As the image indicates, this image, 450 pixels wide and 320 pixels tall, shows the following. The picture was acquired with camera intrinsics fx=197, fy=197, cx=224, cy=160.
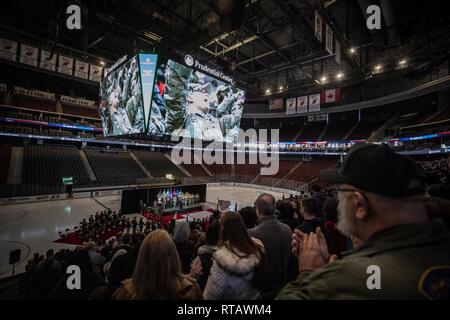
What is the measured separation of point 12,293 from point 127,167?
20047 mm

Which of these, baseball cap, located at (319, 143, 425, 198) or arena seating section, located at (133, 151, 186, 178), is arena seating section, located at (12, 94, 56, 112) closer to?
arena seating section, located at (133, 151, 186, 178)

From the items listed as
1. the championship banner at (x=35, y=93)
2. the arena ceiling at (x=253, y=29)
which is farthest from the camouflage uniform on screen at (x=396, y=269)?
the championship banner at (x=35, y=93)

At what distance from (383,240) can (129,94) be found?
10.6 m

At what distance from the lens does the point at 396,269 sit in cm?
80

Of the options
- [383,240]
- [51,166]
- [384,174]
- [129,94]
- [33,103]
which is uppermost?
[33,103]

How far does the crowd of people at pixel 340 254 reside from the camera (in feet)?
2.59

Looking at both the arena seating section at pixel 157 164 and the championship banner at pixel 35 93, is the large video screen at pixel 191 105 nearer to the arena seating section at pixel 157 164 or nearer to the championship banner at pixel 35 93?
the arena seating section at pixel 157 164

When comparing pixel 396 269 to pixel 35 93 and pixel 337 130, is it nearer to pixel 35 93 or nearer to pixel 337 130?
pixel 35 93

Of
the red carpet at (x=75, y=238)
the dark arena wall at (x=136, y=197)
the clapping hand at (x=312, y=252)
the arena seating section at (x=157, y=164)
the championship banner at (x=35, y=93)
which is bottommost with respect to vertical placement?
the red carpet at (x=75, y=238)

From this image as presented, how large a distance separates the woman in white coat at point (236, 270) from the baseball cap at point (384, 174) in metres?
1.13

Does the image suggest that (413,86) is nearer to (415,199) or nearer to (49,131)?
(415,199)

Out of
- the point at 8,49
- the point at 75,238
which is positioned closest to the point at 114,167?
the point at 8,49

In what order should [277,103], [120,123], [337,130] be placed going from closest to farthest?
[120,123] < [277,103] < [337,130]
